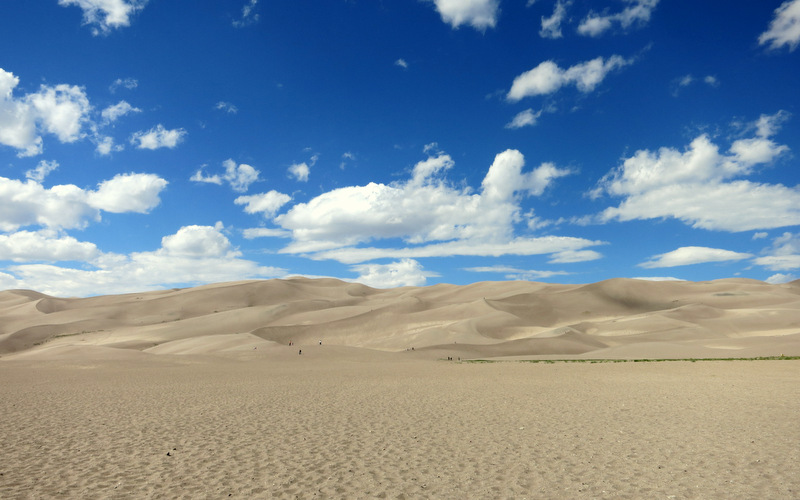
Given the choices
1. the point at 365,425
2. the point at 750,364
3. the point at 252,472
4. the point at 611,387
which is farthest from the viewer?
the point at 750,364

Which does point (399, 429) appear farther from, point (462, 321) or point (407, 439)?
point (462, 321)

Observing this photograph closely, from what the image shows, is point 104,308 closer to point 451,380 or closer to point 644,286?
point 451,380

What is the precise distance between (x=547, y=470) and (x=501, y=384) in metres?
16.8

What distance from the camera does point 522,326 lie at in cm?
7531

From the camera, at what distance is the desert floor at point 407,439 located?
9617 millimetres

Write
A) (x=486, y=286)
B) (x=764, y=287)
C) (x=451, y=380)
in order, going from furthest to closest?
(x=486, y=286), (x=764, y=287), (x=451, y=380)

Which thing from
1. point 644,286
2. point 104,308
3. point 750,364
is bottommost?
point 750,364

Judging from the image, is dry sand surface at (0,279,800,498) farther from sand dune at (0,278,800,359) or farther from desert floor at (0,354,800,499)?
sand dune at (0,278,800,359)

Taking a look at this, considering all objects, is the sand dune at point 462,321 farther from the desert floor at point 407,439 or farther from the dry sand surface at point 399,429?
the desert floor at point 407,439

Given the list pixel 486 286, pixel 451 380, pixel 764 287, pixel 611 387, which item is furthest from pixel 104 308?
pixel 764 287

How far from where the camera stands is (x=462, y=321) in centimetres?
7462

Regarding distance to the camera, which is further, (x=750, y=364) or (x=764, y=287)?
(x=764, y=287)

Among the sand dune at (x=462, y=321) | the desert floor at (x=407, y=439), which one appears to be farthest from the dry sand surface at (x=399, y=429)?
the sand dune at (x=462, y=321)

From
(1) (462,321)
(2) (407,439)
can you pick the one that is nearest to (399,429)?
(2) (407,439)
